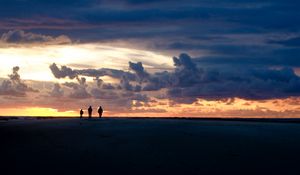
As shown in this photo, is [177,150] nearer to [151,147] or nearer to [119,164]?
[151,147]

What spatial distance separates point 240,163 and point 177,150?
5.46 m

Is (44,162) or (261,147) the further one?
(261,147)

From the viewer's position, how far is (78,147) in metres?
33.3

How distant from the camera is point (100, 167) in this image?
2555cm

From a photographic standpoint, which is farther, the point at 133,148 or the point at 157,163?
the point at 133,148

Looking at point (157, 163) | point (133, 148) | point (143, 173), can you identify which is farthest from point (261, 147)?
point (143, 173)

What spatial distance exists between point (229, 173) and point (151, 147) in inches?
365

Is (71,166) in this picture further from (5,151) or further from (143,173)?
(5,151)

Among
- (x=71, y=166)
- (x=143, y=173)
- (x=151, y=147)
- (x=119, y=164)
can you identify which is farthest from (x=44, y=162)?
(x=151, y=147)

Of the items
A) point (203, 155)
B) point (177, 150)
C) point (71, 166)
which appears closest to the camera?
point (71, 166)

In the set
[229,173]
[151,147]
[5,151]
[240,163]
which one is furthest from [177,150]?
[5,151]

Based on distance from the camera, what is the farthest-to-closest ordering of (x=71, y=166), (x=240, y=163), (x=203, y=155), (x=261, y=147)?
1. (x=261, y=147)
2. (x=203, y=155)
3. (x=240, y=163)
4. (x=71, y=166)

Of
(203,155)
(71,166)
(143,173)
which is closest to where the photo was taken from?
(143,173)

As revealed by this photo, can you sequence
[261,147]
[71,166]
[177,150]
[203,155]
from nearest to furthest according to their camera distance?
[71,166]
[203,155]
[177,150]
[261,147]
